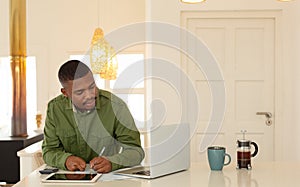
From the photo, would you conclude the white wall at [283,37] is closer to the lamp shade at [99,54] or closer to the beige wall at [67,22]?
the lamp shade at [99,54]

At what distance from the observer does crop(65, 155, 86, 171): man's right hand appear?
222cm

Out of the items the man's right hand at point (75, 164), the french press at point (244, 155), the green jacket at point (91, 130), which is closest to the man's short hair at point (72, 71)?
the green jacket at point (91, 130)

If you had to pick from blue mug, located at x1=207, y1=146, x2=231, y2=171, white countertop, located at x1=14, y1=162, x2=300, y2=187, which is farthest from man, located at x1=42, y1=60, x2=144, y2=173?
blue mug, located at x1=207, y1=146, x2=231, y2=171

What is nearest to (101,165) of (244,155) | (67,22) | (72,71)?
(72,71)

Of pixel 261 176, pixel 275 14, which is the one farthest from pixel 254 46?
pixel 261 176

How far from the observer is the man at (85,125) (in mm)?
2270

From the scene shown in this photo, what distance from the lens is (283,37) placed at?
4730mm

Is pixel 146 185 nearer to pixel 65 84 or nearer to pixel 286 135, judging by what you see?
pixel 65 84

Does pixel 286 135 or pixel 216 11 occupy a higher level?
pixel 216 11

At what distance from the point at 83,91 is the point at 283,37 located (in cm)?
304

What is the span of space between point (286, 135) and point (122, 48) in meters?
3.14

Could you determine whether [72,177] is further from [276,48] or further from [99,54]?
[99,54]

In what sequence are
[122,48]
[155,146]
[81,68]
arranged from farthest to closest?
[122,48] < [81,68] < [155,146]

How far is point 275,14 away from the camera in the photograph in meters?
4.73
